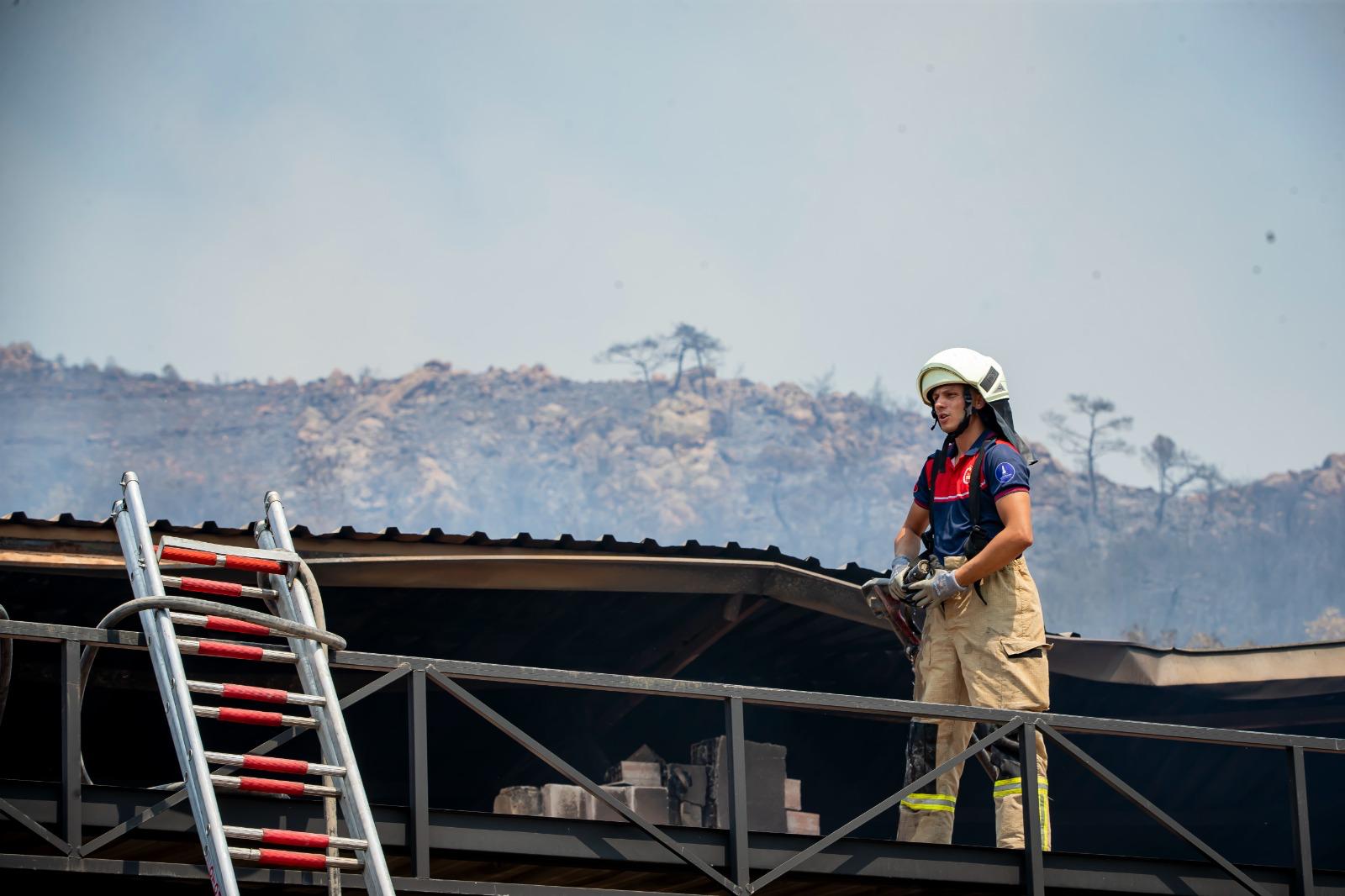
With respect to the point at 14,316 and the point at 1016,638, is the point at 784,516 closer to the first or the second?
the point at 14,316

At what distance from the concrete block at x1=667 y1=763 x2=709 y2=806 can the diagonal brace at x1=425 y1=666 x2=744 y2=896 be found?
3.63m

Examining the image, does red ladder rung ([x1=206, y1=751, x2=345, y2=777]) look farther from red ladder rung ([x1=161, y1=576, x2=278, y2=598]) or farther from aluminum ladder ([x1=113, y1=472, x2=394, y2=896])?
red ladder rung ([x1=161, y1=576, x2=278, y2=598])

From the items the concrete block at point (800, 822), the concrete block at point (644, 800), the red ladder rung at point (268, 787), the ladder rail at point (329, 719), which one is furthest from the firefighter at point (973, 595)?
the concrete block at point (800, 822)

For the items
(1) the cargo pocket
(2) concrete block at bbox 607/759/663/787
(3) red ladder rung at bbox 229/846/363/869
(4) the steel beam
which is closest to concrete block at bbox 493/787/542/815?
(2) concrete block at bbox 607/759/663/787

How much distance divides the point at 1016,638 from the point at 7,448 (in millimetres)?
74017

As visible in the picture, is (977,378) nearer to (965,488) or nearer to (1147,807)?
(965,488)

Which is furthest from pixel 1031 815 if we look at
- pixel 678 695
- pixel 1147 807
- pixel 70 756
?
pixel 70 756

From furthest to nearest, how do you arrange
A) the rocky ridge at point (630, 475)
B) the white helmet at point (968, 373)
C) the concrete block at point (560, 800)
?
the rocky ridge at point (630, 475) → the concrete block at point (560, 800) → the white helmet at point (968, 373)

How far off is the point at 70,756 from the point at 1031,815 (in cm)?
345

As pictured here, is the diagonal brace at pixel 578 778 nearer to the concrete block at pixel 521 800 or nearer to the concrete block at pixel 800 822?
the concrete block at pixel 521 800

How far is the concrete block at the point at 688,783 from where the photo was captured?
374 inches

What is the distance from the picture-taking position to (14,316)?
255ft

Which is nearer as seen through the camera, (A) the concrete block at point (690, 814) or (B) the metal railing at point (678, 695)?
(B) the metal railing at point (678, 695)

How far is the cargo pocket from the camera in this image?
21.1 ft
